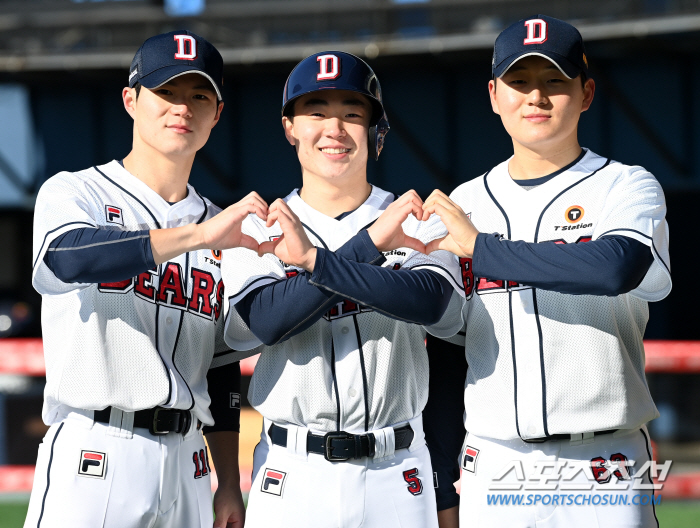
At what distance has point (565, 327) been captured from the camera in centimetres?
302

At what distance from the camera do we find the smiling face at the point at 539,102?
10.2ft

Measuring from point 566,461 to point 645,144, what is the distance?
8.94 metres

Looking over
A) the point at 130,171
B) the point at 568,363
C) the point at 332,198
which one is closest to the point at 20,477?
the point at 130,171

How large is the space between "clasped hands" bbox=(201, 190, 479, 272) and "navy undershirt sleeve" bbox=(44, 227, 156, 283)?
0.72ft

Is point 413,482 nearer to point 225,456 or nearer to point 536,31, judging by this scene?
point 225,456

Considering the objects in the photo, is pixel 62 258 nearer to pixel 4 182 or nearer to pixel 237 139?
pixel 237 139

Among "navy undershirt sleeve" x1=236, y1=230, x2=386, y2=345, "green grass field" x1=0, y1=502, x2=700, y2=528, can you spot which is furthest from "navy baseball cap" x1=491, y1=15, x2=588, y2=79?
"green grass field" x1=0, y1=502, x2=700, y2=528

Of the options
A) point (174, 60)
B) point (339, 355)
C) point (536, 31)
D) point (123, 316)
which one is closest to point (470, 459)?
point (339, 355)

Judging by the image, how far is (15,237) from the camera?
45.9 feet

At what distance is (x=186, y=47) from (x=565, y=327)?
1.79 m

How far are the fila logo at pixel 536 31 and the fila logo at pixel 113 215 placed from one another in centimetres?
166

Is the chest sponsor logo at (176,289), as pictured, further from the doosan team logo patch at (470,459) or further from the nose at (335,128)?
the doosan team logo patch at (470,459)

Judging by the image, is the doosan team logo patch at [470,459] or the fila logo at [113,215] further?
the fila logo at [113,215]

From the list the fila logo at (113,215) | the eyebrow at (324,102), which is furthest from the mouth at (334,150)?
the fila logo at (113,215)
